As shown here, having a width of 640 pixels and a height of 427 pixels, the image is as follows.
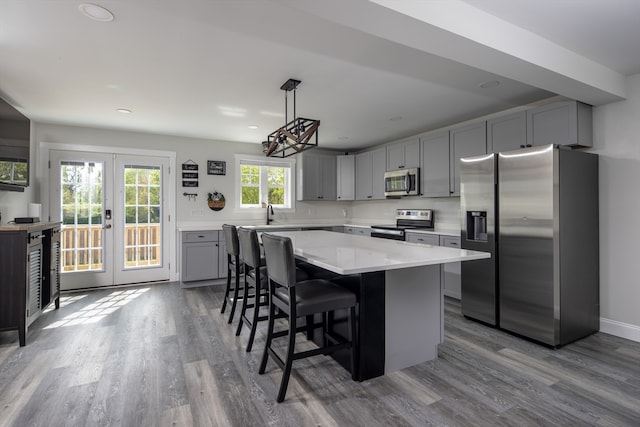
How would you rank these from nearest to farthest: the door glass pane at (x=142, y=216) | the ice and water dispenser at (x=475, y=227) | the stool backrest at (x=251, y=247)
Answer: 1. the stool backrest at (x=251, y=247)
2. the ice and water dispenser at (x=475, y=227)
3. the door glass pane at (x=142, y=216)

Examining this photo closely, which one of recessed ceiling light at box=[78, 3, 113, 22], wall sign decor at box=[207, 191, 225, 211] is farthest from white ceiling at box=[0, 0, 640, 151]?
wall sign decor at box=[207, 191, 225, 211]

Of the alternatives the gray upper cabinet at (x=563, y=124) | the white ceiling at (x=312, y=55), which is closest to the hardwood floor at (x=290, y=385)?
the gray upper cabinet at (x=563, y=124)

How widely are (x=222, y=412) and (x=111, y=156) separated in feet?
14.1

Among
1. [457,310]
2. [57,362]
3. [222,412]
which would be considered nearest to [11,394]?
[57,362]

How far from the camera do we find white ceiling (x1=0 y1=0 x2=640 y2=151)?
75.6 inches

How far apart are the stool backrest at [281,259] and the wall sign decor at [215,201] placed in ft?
11.2

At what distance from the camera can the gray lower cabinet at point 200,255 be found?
15.6 ft

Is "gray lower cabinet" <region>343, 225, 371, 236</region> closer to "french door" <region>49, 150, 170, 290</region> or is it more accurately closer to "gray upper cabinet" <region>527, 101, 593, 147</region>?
"gray upper cabinet" <region>527, 101, 593, 147</region>

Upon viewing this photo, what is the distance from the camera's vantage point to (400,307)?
7.60 ft

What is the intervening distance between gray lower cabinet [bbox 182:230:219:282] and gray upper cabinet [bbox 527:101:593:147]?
4.21 meters

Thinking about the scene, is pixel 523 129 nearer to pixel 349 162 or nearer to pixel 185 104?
pixel 349 162

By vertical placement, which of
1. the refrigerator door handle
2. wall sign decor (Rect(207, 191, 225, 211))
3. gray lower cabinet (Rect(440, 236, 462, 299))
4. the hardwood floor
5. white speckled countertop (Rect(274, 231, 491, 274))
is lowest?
the hardwood floor

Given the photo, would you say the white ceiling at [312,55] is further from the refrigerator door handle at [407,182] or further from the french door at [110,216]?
the refrigerator door handle at [407,182]

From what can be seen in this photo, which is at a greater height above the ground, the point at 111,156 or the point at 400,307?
→ the point at 111,156
